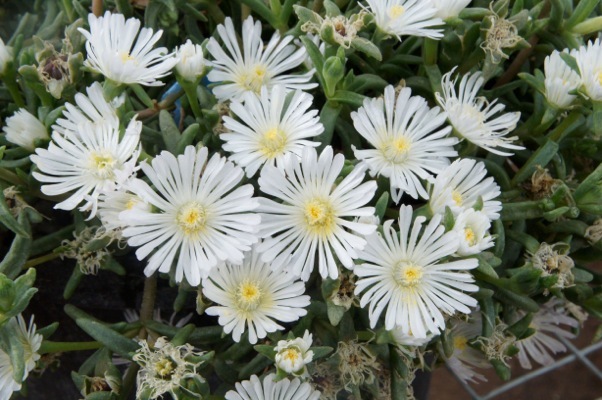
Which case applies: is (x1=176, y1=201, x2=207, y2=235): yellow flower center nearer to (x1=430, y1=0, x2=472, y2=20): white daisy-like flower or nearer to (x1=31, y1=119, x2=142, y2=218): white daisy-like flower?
(x1=31, y1=119, x2=142, y2=218): white daisy-like flower

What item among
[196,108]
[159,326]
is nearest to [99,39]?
[196,108]

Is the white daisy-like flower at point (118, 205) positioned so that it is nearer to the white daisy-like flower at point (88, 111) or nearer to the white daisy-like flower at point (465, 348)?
the white daisy-like flower at point (88, 111)

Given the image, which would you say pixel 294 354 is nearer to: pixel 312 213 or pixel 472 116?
pixel 312 213

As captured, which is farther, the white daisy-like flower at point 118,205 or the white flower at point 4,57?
the white flower at point 4,57

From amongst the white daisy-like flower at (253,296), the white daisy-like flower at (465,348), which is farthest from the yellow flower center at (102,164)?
the white daisy-like flower at (465,348)

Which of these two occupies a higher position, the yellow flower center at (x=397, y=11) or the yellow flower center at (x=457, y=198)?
the yellow flower center at (x=397, y=11)

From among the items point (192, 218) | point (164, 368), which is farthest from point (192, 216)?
point (164, 368)

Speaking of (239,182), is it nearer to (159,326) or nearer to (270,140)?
(270,140)
